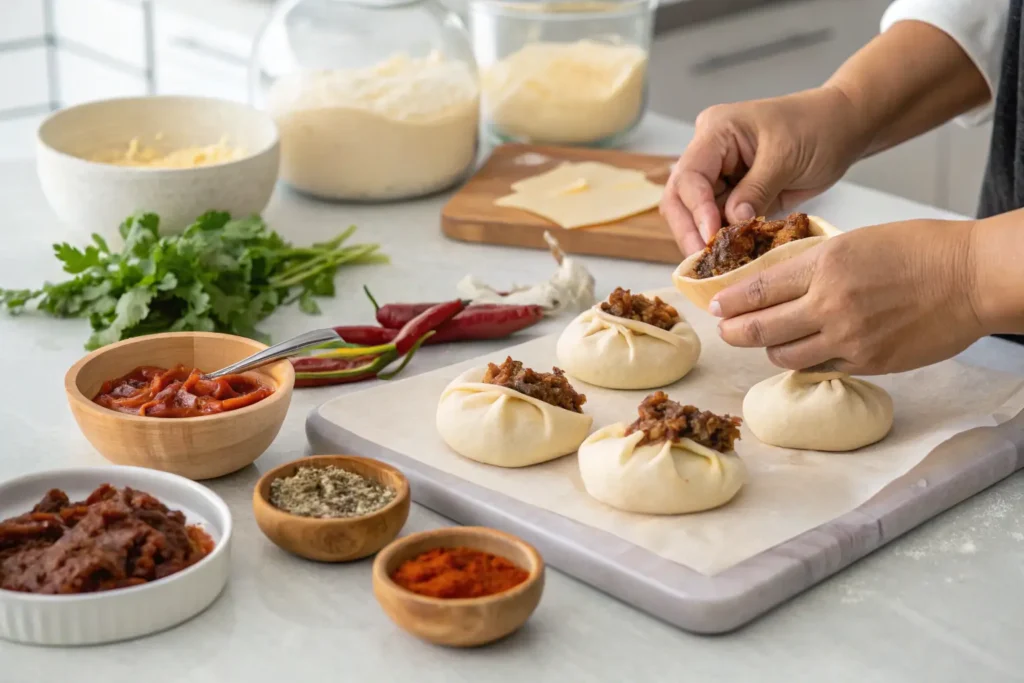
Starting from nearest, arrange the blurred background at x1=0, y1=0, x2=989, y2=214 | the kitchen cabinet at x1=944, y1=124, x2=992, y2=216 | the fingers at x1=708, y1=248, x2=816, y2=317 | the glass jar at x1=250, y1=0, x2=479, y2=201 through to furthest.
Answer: the fingers at x1=708, y1=248, x2=816, y2=317, the glass jar at x1=250, y1=0, x2=479, y2=201, the blurred background at x1=0, y1=0, x2=989, y2=214, the kitchen cabinet at x1=944, y1=124, x2=992, y2=216

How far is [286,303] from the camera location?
220cm

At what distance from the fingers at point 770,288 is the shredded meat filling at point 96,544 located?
2.50ft

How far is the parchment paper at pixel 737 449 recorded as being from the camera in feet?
4.68

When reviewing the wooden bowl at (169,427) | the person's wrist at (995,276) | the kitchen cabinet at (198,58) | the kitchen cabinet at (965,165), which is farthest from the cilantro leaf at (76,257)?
the kitchen cabinet at (965,165)

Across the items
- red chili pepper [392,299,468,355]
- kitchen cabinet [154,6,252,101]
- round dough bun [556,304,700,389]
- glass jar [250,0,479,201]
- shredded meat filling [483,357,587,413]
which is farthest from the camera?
kitchen cabinet [154,6,252,101]

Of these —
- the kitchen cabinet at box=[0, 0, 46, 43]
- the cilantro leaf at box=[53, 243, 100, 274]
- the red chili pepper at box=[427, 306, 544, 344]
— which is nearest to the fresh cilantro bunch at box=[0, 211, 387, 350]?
the cilantro leaf at box=[53, 243, 100, 274]

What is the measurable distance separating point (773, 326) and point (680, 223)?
537 mm

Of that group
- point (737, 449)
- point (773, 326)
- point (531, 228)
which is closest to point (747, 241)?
point (773, 326)

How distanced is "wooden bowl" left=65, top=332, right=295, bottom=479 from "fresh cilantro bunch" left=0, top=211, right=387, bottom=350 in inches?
9.6

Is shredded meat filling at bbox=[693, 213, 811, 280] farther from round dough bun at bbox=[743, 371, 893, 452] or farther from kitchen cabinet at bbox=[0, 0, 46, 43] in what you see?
kitchen cabinet at bbox=[0, 0, 46, 43]

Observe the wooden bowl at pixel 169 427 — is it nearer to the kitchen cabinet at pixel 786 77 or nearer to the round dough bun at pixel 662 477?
the round dough bun at pixel 662 477

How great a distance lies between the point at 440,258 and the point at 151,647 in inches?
50.8

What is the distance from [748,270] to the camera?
1.65 metres

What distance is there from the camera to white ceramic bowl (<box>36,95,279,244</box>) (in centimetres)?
218
